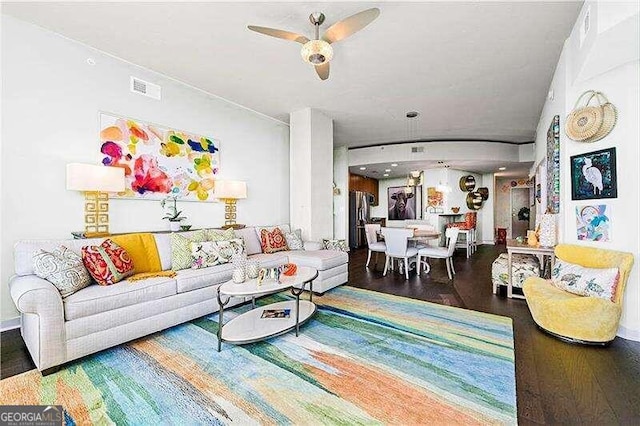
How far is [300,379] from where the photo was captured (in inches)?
74.6

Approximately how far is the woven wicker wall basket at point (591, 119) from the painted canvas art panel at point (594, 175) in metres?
0.18

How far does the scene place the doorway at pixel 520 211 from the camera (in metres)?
10.1

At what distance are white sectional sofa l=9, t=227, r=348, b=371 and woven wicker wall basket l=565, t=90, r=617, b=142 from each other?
Answer: 3.84 meters

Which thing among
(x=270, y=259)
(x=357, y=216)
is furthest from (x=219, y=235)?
(x=357, y=216)

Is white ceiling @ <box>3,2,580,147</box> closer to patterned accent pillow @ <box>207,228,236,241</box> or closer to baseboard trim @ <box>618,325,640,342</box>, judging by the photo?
patterned accent pillow @ <box>207,228,236,241</box>

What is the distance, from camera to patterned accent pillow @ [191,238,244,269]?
3166mm

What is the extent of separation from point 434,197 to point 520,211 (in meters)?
4.16

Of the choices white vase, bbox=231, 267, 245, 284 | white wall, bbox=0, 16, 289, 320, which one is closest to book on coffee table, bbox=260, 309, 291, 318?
white vase, bbox=231, 267, 245, 284

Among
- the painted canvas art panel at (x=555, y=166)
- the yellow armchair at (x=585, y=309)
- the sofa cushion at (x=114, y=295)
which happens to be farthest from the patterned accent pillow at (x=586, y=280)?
the sofa cushion at (x=114, y=295)

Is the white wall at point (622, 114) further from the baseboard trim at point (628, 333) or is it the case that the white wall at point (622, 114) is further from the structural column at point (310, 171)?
the structural column at point (310, 171)

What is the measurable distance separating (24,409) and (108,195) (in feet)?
8.55

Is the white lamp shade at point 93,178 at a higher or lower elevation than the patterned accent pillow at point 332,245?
higher

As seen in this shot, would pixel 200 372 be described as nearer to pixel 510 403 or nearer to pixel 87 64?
pixel 510 403

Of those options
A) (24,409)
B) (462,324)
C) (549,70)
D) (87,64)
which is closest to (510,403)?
(462,324)
